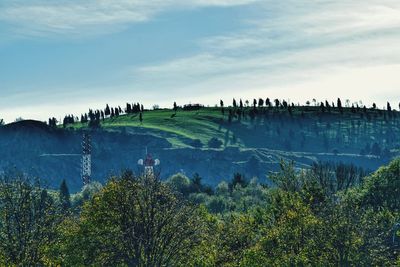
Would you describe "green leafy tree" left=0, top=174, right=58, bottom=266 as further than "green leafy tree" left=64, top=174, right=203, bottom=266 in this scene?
No

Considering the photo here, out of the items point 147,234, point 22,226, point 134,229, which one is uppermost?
point 22,226

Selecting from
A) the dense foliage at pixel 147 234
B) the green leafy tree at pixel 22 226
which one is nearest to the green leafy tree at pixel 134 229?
the dense foliage at pixel 147 234

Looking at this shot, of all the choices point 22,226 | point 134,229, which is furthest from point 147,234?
point 22,226

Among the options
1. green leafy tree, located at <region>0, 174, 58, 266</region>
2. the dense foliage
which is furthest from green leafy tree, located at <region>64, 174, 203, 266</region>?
green leafy tree, located at <region>0, 174, 58, 266</region>

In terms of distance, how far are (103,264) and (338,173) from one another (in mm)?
104660

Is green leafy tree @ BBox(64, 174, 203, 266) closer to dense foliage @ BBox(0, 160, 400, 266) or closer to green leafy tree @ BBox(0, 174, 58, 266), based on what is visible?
dense foliage @ BBox(0, 160, 400, 266)

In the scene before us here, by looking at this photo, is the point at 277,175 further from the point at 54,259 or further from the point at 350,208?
the point at 54,259

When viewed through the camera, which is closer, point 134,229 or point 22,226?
point 22,226

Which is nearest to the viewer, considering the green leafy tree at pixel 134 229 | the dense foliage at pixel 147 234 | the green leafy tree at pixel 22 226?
the green leafy tree at pixel 22 226

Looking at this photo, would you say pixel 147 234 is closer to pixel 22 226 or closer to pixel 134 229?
pixel 134 229

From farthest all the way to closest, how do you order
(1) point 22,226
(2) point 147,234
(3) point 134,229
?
(3) point 134,229, (2) point 147,234, (1) point 22,226

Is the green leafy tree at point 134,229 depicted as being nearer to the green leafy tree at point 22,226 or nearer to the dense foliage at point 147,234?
the dense foliage at point 147,234

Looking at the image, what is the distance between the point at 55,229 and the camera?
3391 inches

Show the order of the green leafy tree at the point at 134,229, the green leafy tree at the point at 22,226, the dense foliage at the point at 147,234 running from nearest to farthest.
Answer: the green leafy tree at the point at 22,226, the dense foliage at the point at 147,234, the green leafy tree at the point at 134,229
